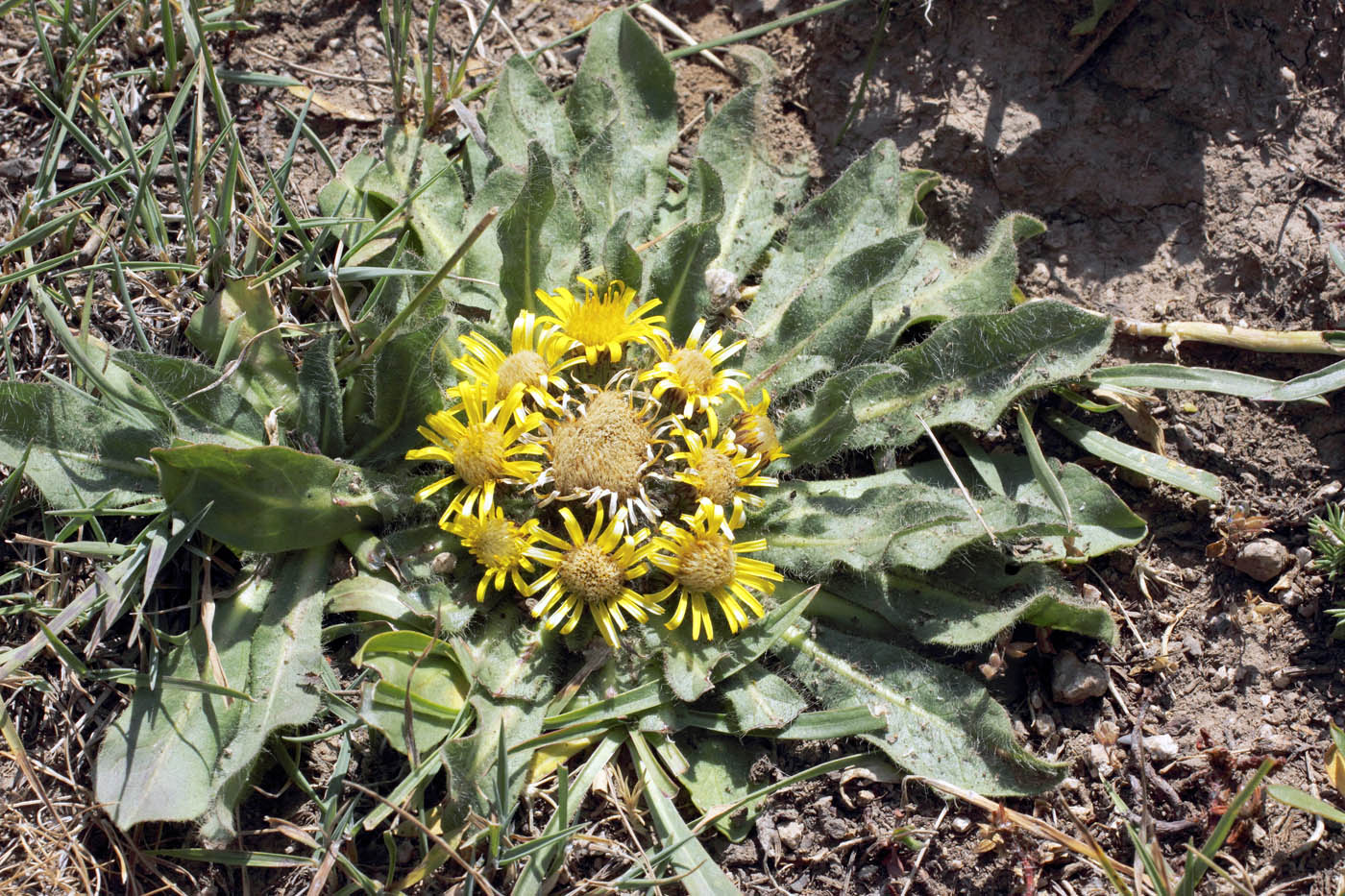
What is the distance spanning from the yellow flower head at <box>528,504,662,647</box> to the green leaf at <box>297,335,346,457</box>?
725 millimetres

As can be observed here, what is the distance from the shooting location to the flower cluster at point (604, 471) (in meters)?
2.96

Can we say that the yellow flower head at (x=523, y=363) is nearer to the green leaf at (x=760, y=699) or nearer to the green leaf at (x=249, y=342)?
the green leaf at (x=249, y=342)

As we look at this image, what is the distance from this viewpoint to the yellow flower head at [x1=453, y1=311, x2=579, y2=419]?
3053 millimetres

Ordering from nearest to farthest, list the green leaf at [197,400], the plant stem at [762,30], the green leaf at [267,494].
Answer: the green leaf at [267,494]
the green leaf at [197,400]
the plant stem at [762,30]

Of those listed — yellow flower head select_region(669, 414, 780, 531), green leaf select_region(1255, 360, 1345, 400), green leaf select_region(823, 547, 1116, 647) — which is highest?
green leaf select_region(1255, 360, 1345, 400)

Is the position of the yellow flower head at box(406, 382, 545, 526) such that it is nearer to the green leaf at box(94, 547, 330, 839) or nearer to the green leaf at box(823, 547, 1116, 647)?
the green leaf at box(94, 547, 330, 839)

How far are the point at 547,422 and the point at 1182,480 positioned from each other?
2.16 m

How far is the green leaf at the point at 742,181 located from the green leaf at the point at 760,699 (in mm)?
1501

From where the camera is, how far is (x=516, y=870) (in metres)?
2.89

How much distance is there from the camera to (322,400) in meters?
2.98

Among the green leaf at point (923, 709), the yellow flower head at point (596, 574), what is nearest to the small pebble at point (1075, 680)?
the green leaf at point (923, 709)

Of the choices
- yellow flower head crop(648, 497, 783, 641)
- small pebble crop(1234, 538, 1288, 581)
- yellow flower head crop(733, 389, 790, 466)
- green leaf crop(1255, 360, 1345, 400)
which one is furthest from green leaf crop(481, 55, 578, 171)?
small pebble crop(1234, 538, 1288, 581)

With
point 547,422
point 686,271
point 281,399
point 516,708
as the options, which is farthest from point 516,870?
point 686,271

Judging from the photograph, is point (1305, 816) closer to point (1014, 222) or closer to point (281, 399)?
point (1014, 222)
